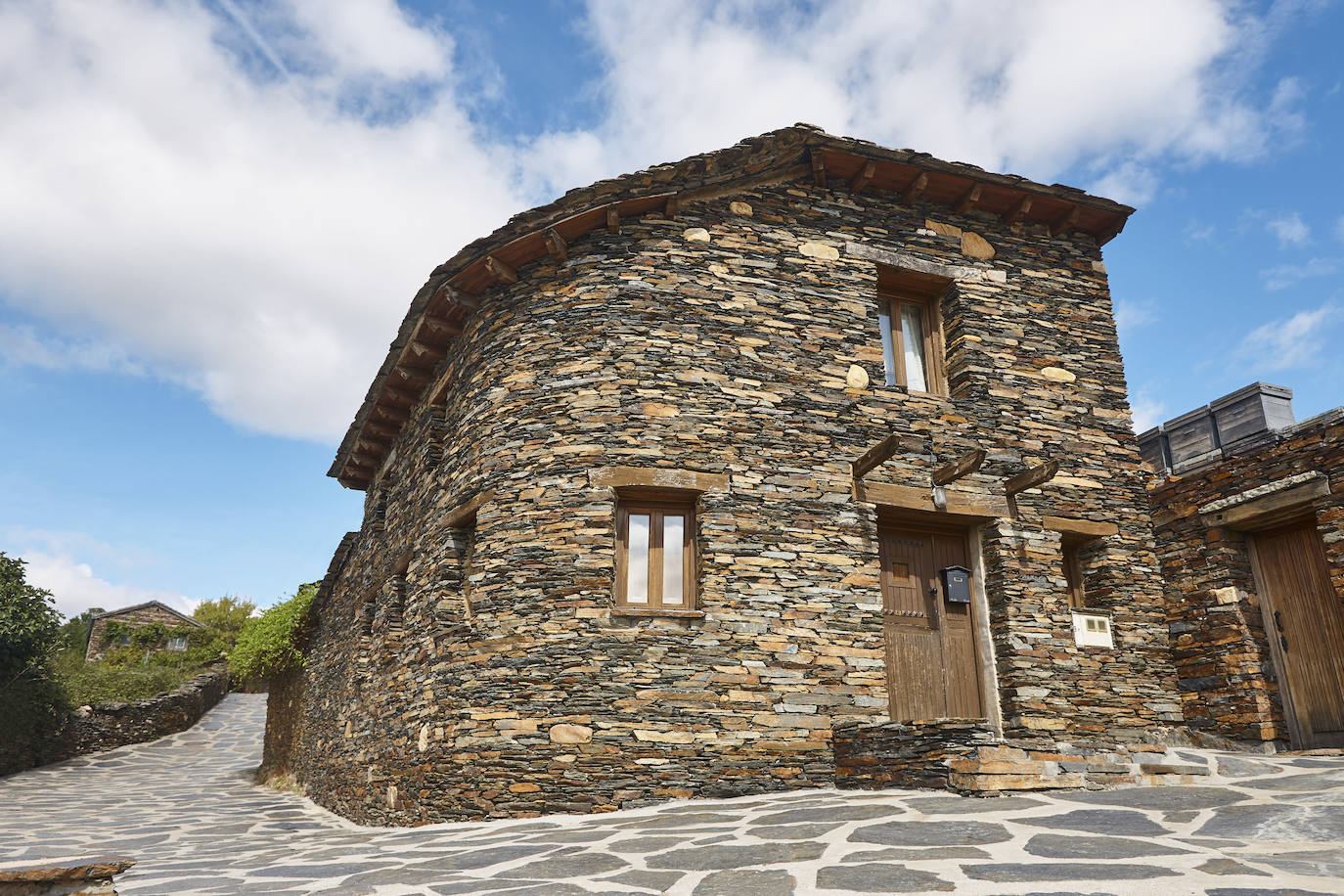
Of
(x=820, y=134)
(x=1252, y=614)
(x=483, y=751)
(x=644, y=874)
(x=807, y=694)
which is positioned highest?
(x=820, y=134)

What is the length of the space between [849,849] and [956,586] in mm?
4250

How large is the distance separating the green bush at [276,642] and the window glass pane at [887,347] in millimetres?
11933

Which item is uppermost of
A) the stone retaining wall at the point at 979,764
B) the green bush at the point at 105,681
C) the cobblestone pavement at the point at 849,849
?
the green bush at the point at 105,681

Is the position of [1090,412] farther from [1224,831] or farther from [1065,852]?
[1065,852]

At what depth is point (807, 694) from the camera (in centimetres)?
690

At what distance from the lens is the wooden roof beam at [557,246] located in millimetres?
7969

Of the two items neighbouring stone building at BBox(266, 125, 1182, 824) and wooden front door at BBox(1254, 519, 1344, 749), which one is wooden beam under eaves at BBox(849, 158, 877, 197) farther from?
wooden front door at BBox(1254, 519, 1344, 749)

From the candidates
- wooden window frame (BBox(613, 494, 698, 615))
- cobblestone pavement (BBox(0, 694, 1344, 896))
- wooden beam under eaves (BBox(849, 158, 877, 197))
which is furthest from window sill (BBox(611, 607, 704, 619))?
wooden beam under eaves (BBox(849, 158, 877, 197))

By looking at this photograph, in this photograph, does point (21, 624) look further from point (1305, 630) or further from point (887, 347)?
point (1305, 630)

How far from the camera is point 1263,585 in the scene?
313 inches

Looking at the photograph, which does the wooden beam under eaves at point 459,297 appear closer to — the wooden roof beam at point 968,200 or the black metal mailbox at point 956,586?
the wooden roof beam at point 968,200

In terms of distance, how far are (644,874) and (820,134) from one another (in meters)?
7.07

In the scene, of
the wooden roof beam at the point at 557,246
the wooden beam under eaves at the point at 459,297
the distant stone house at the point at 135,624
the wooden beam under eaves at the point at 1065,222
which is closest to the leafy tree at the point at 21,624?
the wooden beam under eaves at the point at 459,297

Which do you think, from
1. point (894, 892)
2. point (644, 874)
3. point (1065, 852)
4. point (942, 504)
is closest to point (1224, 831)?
point (1065, 852)
